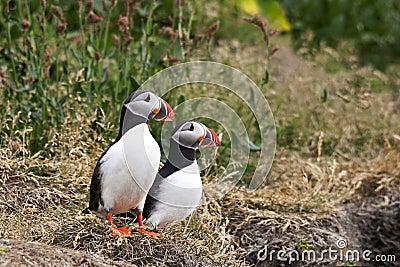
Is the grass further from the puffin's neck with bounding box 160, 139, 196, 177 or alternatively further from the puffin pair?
the puffin's neck with bounding box 160, 139, 196, 177

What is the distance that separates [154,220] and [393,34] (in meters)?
5.56

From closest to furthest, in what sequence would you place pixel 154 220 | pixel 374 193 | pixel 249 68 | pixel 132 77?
pixel 154 220, pixel 132 77, pixel 374 193, pixel 249 68

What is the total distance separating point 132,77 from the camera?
433 centimetres

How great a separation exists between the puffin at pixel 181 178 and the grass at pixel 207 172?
0.10 meters

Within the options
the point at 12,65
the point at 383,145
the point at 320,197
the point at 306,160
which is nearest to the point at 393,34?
the point at 383,145

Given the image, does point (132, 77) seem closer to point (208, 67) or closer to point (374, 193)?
point (208, 67)

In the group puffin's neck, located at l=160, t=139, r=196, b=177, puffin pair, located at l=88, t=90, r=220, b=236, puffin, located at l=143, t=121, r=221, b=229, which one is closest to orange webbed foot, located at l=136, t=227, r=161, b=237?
puffin pair, located at l=88, t=90, r=220, b=236

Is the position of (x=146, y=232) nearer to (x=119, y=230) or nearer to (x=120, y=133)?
(x=119, y=230)

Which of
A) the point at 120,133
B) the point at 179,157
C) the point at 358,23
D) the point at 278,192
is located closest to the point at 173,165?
the point at 179,157

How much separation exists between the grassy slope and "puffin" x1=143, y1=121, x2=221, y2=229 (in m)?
0.11

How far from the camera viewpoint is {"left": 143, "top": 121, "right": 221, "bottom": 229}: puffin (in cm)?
339

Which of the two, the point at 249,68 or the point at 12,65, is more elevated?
the point at 12,65

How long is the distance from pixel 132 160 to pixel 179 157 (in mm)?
335

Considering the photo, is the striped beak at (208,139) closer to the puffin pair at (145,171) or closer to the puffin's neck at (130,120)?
the puffin pair at (145,171)
